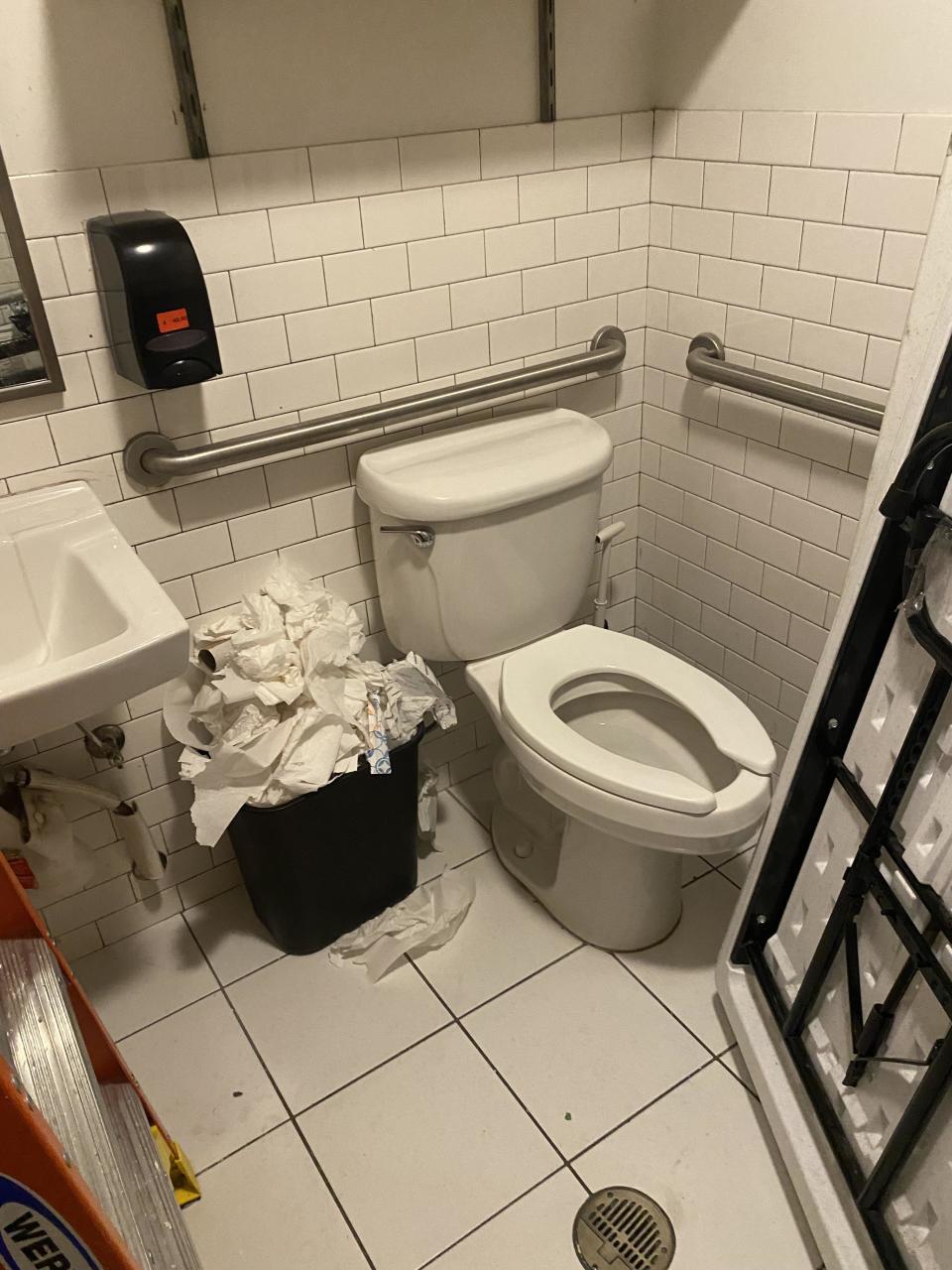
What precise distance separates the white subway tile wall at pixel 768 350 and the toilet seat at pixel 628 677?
0.30 m

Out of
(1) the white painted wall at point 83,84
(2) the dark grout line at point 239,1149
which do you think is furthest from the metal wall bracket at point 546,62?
(2) the dark grout line at point 239,1149

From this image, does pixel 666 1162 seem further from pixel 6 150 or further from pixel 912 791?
pixel 6 150

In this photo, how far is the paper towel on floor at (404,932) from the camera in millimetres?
1716

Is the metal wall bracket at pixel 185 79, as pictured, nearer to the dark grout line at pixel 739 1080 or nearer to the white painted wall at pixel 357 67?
the white painted wall at pixel 357 67

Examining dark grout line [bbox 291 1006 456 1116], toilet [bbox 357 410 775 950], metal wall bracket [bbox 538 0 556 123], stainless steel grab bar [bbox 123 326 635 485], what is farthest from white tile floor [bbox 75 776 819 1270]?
metal wall bracket [bbox 538 0 556 123]

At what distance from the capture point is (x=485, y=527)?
5.21 feet

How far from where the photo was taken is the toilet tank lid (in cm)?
154

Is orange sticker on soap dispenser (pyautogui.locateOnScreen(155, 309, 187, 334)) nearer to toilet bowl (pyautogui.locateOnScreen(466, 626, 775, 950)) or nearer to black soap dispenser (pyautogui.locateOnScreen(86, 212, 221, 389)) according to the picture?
black soap dispenser (pyautogui.locateOnScreen(86, 212, 221, 389))

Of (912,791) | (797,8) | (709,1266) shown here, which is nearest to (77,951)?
(709,1266)

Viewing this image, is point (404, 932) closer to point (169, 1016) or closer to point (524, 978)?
point (524, 978)

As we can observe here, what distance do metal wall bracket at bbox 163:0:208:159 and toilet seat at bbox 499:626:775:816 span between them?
37.3 inches

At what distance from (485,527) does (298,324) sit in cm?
44

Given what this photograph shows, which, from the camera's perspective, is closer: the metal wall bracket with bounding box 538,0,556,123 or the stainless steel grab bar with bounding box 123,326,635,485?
the stainless steel grab bar with bounding box 123,326,635,485

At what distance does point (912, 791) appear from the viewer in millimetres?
1117
